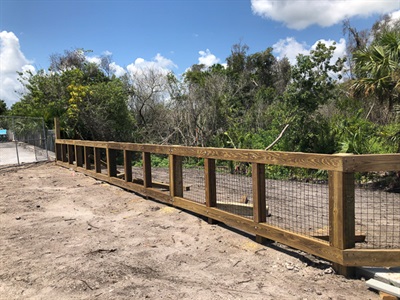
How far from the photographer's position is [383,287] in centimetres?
324

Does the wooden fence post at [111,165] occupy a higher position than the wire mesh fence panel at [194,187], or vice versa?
the wooden fence post at [111,165]

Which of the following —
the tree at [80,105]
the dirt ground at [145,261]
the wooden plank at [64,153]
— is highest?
the tree at [80,105]

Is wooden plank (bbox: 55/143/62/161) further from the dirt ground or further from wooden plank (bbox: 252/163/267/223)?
wooden plank (bbox: 252/163/267/223)

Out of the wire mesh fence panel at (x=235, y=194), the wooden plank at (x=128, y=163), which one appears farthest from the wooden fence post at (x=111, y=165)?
the wire mesh fence panel at (x=235, y=194)

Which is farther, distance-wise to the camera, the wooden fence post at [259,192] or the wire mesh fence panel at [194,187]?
the wire mesh fence panel at [194,187]

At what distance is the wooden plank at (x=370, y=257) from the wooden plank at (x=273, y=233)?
10cm

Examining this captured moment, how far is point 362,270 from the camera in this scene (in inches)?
143

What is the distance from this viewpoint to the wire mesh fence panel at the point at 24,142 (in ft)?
54.4

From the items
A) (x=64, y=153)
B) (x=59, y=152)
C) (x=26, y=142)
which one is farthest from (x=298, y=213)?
(x=26, y=142)

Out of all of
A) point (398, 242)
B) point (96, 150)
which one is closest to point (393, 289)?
point (398, 242)

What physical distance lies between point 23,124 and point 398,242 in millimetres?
19769

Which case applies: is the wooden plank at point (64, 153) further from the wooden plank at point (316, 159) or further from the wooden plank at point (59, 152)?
the wooden plank at point (316, 159)

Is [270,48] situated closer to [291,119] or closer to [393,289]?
[291,119]

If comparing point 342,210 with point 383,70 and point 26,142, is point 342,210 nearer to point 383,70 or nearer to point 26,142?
point 383,70
